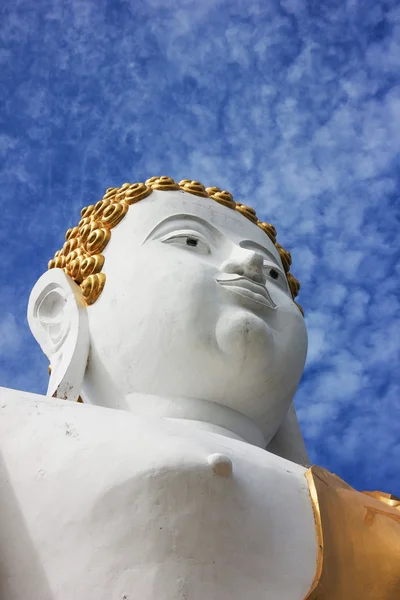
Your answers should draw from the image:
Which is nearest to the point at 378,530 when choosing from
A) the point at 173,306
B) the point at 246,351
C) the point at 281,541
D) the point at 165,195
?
the point at 281,541

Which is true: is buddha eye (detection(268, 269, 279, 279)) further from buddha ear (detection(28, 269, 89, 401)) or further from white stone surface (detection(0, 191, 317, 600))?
buddha ear (detection(28, 269, 89, 401))

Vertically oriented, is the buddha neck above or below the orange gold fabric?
above

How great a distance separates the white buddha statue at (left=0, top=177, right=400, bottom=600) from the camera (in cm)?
316

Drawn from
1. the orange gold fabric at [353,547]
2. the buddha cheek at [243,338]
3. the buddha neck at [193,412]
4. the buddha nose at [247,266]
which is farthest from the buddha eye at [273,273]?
the orange gold fabric at [353,547]

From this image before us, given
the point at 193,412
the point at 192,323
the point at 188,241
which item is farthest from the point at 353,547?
the point at 188,241

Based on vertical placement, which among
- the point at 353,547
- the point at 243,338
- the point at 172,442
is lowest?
the point at 353,547

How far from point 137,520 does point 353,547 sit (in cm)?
92

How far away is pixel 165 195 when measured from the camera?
521cm

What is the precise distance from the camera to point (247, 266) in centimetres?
466

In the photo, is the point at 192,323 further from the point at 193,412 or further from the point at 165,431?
the point at 165,431

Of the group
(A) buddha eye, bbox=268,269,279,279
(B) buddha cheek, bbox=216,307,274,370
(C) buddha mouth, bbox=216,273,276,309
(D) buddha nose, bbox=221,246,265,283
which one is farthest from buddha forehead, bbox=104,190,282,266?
(B) buddha cheek, bbox=216,307,274,370

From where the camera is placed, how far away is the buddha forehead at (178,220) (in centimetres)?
492

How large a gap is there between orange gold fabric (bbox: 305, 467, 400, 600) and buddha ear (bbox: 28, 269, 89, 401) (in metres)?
1.55

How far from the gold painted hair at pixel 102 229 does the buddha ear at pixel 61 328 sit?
3.9 inches
